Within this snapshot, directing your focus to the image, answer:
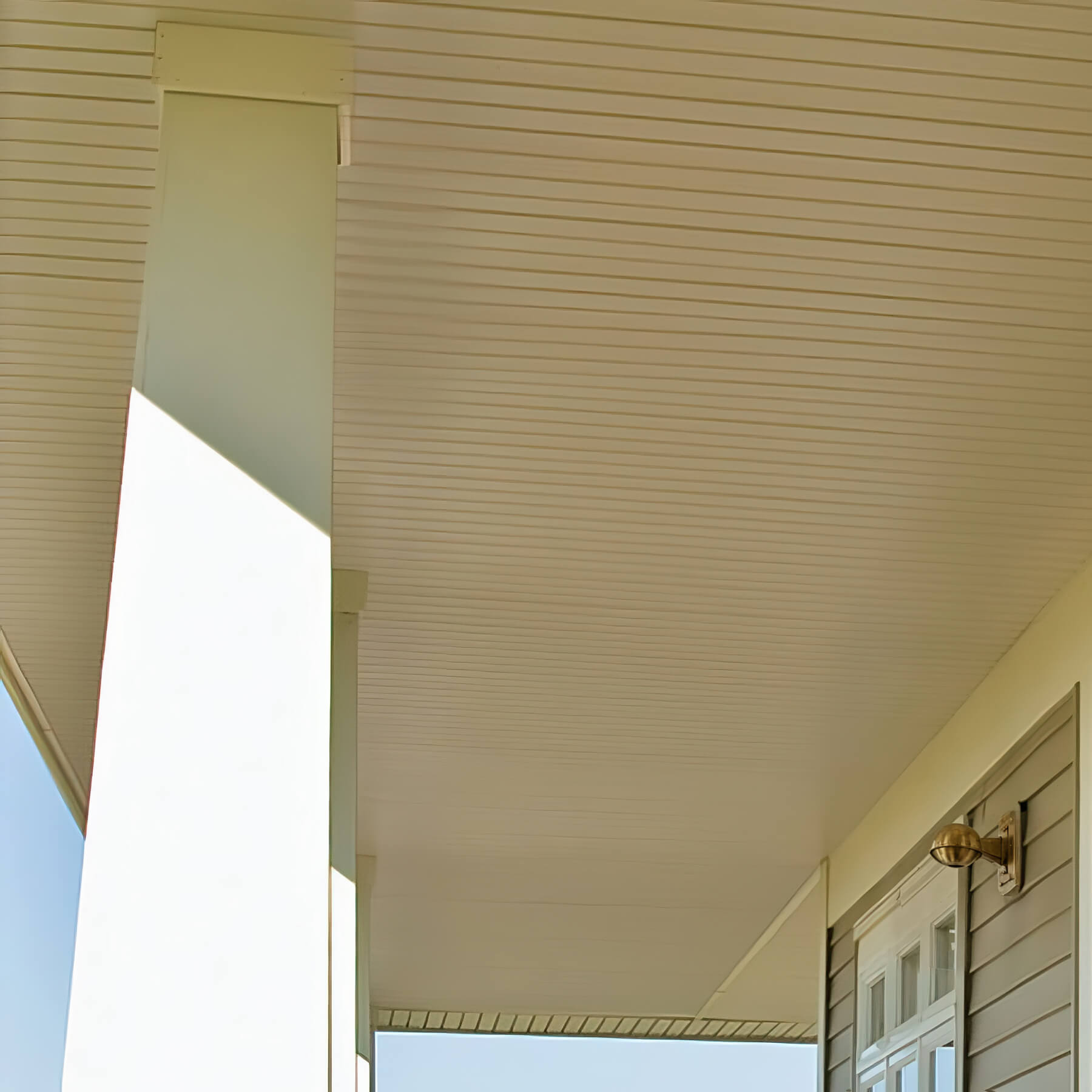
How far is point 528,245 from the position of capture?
3.68 m

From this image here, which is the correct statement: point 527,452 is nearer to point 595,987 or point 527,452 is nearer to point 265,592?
point 265,592

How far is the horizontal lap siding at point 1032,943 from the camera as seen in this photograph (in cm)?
484

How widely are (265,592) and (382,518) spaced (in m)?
2.38

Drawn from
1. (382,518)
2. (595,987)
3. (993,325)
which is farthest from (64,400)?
(595,987)

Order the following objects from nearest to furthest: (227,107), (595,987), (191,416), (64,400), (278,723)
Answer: (278,723)
(191,416)
(227,107)
(64,400)
(595,987)

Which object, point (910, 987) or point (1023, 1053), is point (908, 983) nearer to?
point (910, 987)

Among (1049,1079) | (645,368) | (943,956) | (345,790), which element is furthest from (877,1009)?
(645,368)

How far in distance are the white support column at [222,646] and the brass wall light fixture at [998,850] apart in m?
3.36

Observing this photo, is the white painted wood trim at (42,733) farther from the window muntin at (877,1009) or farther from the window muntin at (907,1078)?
the window muntin at (877,1009)

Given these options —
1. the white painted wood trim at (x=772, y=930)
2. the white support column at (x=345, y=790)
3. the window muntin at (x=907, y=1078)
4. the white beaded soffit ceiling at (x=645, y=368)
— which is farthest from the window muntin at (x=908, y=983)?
the white support column at (x=345, y=790)

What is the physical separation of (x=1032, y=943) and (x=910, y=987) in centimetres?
159

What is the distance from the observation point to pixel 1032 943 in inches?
201

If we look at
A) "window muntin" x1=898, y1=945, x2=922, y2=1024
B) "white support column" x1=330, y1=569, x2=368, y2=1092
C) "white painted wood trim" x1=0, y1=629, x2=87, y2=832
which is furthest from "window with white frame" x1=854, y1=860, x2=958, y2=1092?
"white painted wood trim" x1=0, y1=629, x2=87, y2=832

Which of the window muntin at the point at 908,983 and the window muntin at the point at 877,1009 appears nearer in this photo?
the window muntin at the point at 908,983
